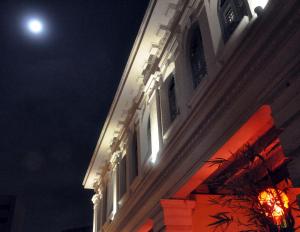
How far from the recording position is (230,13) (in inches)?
307

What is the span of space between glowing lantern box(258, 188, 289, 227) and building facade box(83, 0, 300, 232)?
0.05ft

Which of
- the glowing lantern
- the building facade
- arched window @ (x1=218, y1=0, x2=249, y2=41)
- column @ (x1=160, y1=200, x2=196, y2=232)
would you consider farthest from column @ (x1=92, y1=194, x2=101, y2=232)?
the glowing lantern

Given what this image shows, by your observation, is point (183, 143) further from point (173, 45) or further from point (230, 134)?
point (173, 45)

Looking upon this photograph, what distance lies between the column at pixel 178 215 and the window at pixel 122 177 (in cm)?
576

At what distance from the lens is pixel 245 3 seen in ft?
22.7

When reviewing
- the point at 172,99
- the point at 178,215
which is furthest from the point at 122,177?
the point at 178,215

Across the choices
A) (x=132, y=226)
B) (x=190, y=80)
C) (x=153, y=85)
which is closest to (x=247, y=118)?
(x=190, y=80)

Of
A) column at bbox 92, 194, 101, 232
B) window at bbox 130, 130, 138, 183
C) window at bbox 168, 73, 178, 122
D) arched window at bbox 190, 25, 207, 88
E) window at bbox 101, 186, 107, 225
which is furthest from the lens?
column at bbox 92, 194, 101, 232

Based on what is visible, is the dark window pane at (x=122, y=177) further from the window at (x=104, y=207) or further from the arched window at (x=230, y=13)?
the arched window at (x=230, y=13)

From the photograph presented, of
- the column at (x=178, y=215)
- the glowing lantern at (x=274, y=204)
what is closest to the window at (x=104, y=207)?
the column at (x=178, y=215)

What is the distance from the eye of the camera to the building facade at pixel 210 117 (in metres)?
5.26

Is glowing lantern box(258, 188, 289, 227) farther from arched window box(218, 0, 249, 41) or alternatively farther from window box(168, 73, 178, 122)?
window box(168, 73, 178, 122)

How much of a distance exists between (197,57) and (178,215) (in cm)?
401

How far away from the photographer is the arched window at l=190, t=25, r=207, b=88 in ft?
29.6
